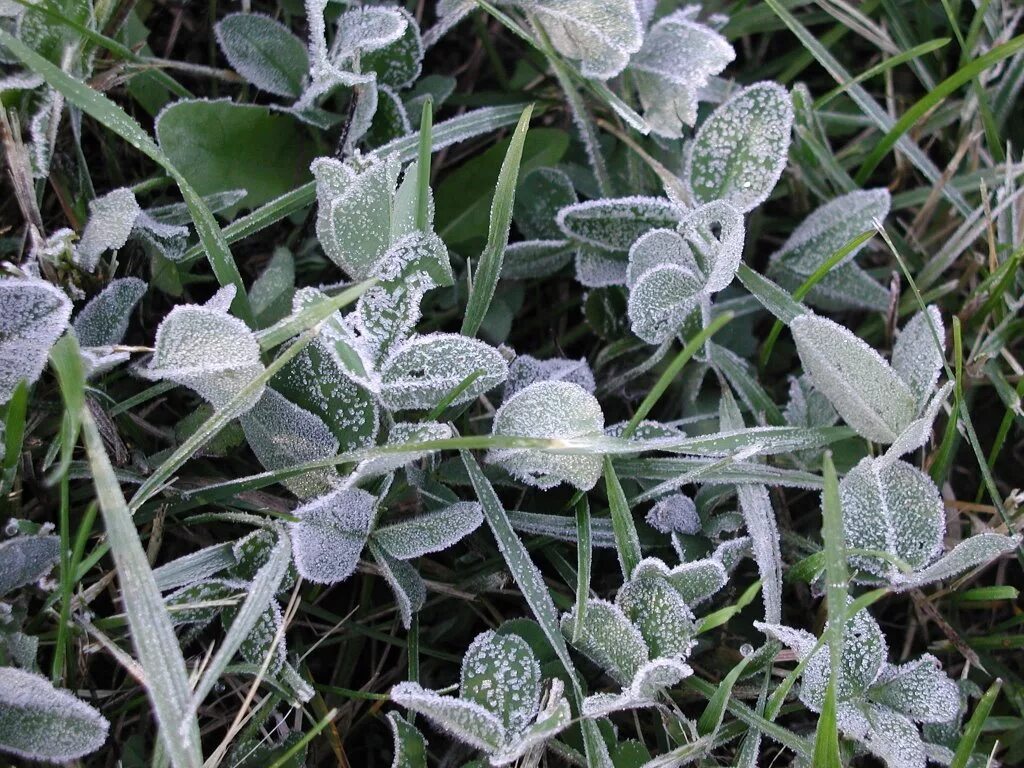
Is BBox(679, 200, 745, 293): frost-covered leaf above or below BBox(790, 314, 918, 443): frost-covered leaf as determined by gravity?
above

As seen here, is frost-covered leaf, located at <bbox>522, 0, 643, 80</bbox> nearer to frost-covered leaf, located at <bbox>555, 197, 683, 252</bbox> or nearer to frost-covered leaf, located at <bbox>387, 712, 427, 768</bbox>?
frost-covered leaf, located at <bbox>555, 197, 683, 252</bbox>

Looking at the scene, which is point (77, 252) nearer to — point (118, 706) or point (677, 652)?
point (118, 706)

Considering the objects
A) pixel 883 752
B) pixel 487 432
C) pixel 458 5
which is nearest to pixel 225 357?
pixel 487 432

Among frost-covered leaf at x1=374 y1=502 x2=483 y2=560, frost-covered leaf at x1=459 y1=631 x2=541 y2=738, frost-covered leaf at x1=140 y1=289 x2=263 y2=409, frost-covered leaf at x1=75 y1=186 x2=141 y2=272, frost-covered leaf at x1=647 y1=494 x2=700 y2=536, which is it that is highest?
frost-covered leaf at x1=75 y1=186 x2=141 y2=272

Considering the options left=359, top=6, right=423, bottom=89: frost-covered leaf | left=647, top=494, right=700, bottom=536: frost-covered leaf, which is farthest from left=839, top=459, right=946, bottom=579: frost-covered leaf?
left=359, top=6, right=423, bottom=89: frost-covered leaf

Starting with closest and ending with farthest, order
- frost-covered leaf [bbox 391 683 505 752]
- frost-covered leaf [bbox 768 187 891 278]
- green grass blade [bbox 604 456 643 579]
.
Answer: frost-covered leaf [bbox 391 683 505 752] → green grass blade [bbox 604 456 643 579] → frost-covered leaf [bbox 768 187 891 278]

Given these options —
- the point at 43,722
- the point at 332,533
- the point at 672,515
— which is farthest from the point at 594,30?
the point at 43,722
